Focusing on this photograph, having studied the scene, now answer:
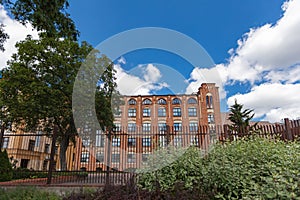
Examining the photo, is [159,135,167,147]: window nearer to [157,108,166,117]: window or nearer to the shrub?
the shrub

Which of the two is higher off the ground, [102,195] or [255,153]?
[255,153]

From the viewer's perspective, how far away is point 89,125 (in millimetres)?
13422

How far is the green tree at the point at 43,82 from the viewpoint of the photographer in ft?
40.8

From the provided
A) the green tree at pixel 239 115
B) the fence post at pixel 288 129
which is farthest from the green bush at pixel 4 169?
→ the green tree at pixel 239 115

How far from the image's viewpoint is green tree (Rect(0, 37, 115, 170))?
12.4m

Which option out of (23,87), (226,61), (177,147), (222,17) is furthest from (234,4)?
(23,87)

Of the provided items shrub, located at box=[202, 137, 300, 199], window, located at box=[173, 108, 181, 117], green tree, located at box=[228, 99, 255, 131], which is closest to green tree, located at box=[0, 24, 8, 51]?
shrub, located at box=[202, 137, 300, 199]

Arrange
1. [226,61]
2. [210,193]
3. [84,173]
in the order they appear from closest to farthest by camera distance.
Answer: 1. [210,193]
2. [84,173]
3. [226,61]

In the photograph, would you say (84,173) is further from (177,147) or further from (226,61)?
(226,61)

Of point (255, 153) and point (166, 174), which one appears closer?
point (255, 153)

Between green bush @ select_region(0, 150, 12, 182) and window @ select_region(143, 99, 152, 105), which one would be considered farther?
window @ select_region(143, 99, 152, 105)

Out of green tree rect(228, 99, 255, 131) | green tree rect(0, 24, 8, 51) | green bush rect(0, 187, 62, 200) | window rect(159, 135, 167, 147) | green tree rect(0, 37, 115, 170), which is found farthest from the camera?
green tree rect(228, 99, 255, 131)

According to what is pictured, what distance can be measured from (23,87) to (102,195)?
1156cm

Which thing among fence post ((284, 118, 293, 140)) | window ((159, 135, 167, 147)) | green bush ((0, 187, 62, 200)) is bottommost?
green bush ((0, 187, 62, 200))
